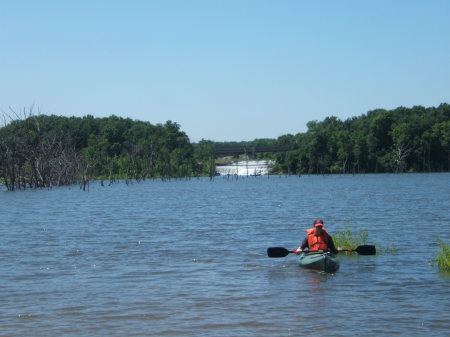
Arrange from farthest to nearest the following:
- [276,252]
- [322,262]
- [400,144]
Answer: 1. [400,144]
2. [276,252]
3. [322,262]

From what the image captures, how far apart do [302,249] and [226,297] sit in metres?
5.54

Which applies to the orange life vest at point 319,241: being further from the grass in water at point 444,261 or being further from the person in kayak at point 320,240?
the grass in water at point 444,261

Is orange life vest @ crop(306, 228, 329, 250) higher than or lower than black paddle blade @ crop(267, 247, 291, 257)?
higher

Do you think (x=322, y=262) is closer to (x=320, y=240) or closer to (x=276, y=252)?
(x=320, y=240)

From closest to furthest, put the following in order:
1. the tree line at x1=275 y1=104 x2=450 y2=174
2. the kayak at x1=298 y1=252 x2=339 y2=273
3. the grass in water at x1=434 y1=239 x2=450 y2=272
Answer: the grass in water at x1=434 y1=239 x2=450 y2=272, the kayak at x1=298 y1=252 x2=339 y2=273, the tree line at x1=275 y1=104 x2=450 y2=174

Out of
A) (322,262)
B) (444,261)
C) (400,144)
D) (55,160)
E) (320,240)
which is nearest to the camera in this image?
(322,262)

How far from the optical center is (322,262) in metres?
22.2

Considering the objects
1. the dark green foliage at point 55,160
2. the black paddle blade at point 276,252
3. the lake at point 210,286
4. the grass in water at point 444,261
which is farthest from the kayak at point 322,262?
the dark green foliage at point 55,160

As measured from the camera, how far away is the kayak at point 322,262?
875 inches

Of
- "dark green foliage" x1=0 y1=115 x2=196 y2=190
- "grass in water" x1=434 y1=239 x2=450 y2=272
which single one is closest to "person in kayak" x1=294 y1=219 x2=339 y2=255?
"grass in water" x1=434 y1=239 x2=450 y2=272

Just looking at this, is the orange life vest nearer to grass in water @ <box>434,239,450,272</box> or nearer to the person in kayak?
the person in kayak

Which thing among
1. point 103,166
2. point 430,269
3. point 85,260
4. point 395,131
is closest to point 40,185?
point 103,166

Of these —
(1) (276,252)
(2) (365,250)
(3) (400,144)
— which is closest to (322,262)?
(1) (276,252)

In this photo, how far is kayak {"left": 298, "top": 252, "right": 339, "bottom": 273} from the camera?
72.9ft
